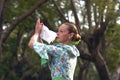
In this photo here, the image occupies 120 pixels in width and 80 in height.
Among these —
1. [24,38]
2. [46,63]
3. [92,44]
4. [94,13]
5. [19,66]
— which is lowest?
[19,66]

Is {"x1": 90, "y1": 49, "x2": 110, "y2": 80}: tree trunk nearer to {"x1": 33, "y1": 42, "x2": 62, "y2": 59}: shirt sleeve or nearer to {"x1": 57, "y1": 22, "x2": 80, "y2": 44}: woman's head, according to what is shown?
{"x1": 57, "y1": 22, "x2": 80, "y2": 44}: woman's head

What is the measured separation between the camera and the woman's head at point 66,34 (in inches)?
151

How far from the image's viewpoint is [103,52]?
1789 cm

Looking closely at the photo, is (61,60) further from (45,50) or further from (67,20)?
(67,20)

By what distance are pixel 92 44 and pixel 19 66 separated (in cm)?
959

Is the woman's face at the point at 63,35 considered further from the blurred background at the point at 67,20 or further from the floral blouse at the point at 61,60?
the blurred background at the point at 67,20

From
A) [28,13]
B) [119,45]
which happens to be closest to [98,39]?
[28,13]

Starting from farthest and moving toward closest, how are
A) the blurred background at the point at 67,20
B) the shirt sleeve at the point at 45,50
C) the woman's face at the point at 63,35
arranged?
the blurred background at the point at 67,20
the woman's face at the point at 63,35
the shirt sleeve at the point at 45,50

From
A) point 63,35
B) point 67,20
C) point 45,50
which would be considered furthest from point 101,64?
point 45,50

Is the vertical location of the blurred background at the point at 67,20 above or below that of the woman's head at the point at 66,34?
below

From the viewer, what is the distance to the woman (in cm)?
372

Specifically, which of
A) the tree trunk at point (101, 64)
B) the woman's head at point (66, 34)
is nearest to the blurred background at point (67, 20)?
the tree trunk at point (101, 64)

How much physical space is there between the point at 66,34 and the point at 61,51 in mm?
181

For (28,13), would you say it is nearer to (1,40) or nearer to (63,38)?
(1,40)
